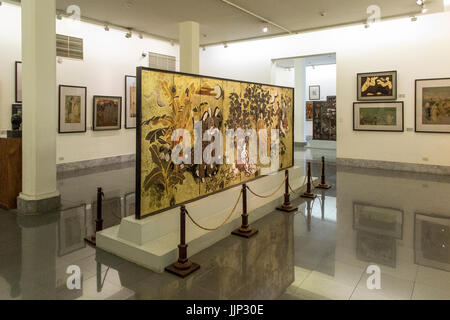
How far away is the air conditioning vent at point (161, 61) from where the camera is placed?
1767 cm

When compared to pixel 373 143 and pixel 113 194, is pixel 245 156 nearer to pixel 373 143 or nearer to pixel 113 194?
pixel 113 194

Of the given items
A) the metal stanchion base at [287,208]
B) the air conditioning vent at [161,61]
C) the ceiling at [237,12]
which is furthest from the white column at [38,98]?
the air conditioning vent at [161,61]

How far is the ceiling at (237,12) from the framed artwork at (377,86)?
8.10 feet

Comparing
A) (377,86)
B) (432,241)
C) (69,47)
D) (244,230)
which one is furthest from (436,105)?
(69,47)

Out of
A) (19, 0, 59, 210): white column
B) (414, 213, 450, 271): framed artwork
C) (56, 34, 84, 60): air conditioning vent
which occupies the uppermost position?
(56, 34, 84, 60): air conditioning vent

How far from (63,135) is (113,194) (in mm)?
5476

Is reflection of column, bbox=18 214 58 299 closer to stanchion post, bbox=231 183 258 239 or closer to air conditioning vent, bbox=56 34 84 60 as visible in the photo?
stanchion post, bbox=231 183 258 239

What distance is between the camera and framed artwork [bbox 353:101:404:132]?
14.4m

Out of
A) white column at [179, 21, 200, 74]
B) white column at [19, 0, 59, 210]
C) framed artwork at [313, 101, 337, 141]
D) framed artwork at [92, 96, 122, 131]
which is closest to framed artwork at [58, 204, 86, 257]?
white column at [19, 0, 59, 210]

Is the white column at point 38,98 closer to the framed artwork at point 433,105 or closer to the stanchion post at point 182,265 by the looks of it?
the stanchion post at point 182,265

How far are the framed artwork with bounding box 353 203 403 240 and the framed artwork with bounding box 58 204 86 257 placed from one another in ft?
19.0

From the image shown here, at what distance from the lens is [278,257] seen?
5898mm

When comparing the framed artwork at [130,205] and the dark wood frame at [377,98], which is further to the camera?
the dark wood frame at [377,98]
